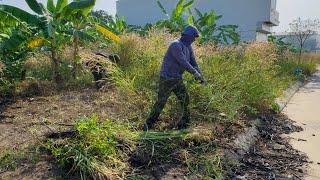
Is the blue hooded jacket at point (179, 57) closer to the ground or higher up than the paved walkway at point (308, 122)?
higher up

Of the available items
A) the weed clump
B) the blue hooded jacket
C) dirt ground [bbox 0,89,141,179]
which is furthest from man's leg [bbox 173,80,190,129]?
the weed clump

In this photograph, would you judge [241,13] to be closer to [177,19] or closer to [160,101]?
[177,19]

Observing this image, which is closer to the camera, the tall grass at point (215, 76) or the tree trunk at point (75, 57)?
the tall grass at point (215, 76)

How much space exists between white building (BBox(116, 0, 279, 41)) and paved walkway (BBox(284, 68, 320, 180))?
48.8 ft

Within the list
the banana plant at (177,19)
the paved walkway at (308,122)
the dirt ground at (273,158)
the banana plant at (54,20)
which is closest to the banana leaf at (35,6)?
the banana plant at (54,20)

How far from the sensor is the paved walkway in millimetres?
7426

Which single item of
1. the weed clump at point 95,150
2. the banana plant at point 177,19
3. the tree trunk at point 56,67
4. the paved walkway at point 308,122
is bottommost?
the paved walkway at point 308,122

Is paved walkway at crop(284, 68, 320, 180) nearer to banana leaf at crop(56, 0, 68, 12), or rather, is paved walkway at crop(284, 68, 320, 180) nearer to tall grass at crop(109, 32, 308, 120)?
tall grass at crop(109, 32, 308, 120)

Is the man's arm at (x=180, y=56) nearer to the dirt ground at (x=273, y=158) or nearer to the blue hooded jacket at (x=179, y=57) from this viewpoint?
the blue hooded jacket at (x=179, y=57)

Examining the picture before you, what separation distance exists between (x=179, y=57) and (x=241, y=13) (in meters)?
26.7

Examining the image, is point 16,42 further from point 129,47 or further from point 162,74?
point 162,74

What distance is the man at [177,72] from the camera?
661cm

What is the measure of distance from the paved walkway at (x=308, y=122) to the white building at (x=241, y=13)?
48.8 ft

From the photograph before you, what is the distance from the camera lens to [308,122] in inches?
415
